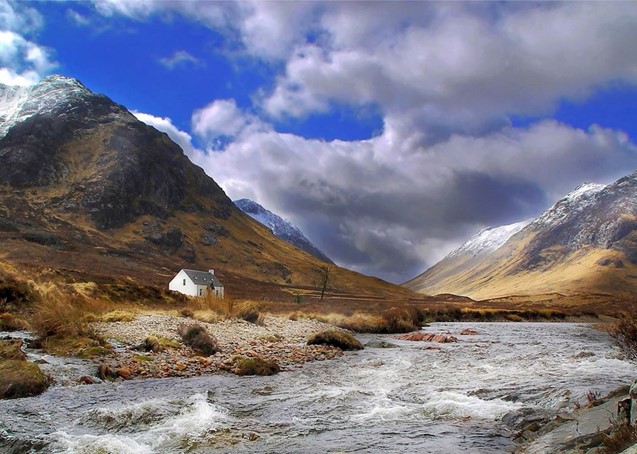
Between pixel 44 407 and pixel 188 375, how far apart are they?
658 cm

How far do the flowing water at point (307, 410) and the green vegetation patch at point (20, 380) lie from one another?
49cm

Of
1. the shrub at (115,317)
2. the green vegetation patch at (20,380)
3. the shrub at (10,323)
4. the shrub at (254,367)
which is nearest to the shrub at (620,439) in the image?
the shrub at (254,367)

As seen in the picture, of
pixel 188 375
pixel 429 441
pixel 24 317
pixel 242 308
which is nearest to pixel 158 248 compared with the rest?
pixel 242 308

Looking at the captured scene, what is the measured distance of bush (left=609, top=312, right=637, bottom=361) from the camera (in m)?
16.0

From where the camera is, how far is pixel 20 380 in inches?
625

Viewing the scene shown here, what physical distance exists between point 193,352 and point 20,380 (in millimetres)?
9883

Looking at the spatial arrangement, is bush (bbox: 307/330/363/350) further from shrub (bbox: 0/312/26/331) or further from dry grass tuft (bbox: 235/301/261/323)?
shrub (bbox: 0/312/26/331)

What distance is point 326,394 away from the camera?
1727 cm

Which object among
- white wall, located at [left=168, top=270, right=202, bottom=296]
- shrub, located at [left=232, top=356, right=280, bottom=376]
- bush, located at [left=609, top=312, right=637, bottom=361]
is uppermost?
white wall, located at [left=168, top=270, right=202, bottom=296]

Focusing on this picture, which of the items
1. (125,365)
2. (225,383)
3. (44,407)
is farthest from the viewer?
(125,365)

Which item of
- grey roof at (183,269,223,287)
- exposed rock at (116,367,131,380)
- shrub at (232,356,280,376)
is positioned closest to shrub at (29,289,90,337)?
exposed rock at (116,367,131,380)

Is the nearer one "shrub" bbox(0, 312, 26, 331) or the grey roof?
"shrub" bbox(0, 312, 26, 331)

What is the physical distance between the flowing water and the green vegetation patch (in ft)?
1.61

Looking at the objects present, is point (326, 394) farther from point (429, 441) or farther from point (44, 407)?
point (44, 407)
